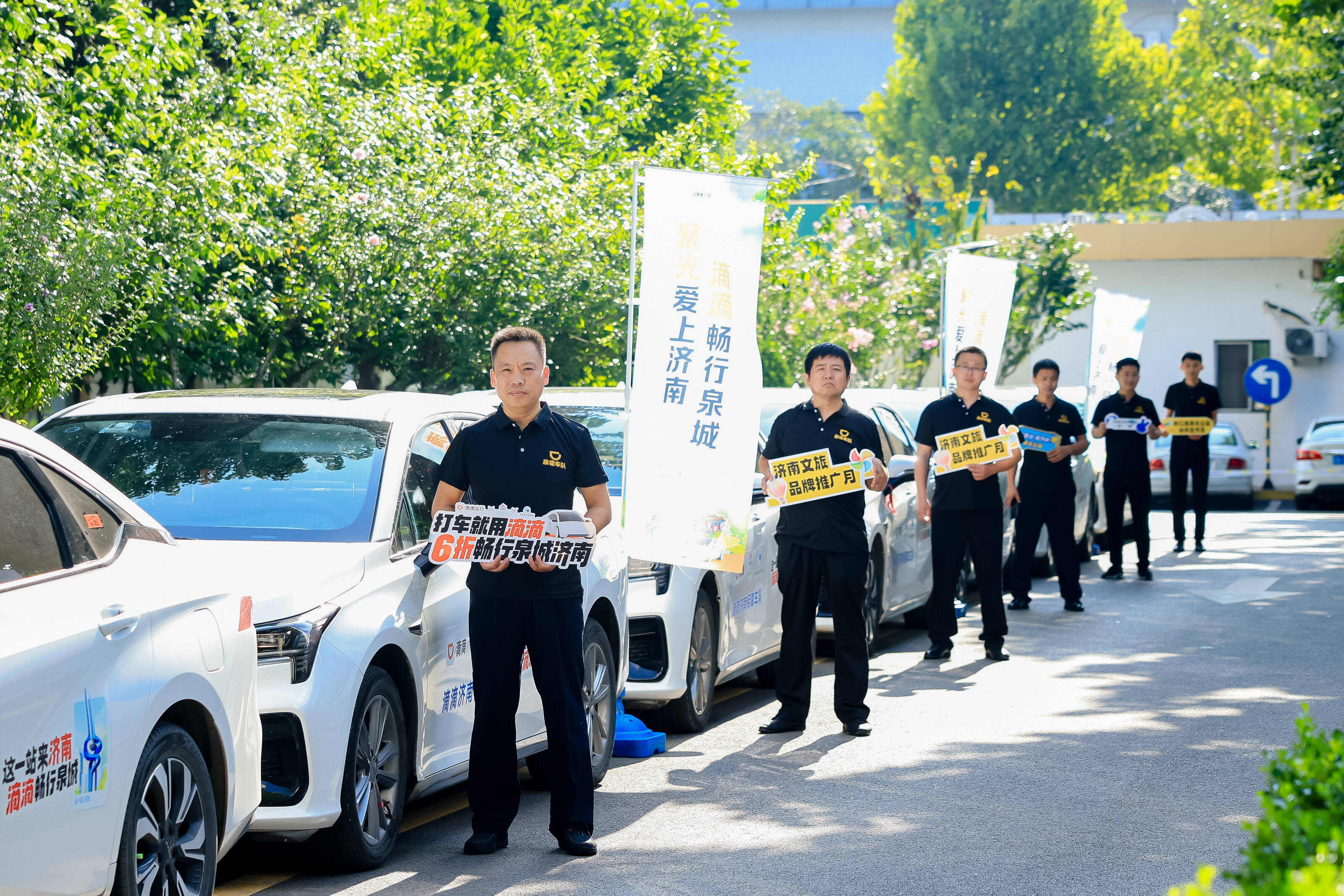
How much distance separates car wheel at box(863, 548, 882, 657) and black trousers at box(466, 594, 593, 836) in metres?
5.47

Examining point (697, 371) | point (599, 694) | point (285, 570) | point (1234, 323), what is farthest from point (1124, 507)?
point (1234, 323)

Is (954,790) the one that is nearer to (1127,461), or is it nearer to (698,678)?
(698,678)

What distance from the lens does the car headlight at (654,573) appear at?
8.48 m

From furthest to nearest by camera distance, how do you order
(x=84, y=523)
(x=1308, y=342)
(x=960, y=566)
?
(x=1308, y=342) → (x=960, y=566) → (x=84, y=523)

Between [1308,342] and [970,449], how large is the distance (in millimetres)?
26598

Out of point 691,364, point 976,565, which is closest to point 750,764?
point 691,364

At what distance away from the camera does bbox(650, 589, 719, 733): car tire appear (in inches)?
346

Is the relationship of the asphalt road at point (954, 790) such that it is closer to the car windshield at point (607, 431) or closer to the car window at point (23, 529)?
the car windshield at point (607, 431)

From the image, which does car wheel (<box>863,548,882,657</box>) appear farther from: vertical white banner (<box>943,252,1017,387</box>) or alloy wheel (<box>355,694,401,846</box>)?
alloy wheel (<box>355,694,401,846</box>)

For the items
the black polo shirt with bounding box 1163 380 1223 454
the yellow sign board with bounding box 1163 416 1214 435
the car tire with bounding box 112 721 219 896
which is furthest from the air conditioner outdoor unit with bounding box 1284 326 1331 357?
the car tire with bounding box 112 721 219 896

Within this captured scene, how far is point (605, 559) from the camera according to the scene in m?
7.53

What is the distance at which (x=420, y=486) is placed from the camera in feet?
21.7

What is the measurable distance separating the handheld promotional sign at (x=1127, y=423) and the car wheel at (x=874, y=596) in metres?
5.41

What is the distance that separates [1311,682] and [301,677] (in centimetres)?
725
